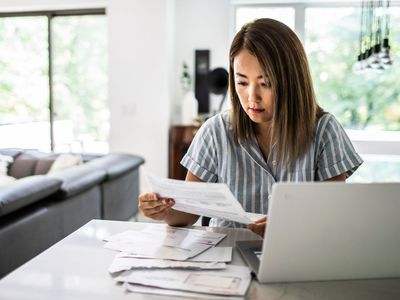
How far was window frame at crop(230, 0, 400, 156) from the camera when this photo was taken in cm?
432

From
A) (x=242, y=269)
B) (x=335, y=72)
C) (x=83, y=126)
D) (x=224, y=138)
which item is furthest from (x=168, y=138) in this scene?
(x=242, y=269)

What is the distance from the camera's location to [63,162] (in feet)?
9.46

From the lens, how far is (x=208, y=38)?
4.54 metres

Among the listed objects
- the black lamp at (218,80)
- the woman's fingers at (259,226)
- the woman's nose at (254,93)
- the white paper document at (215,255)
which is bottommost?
the white paper document at (215,255)

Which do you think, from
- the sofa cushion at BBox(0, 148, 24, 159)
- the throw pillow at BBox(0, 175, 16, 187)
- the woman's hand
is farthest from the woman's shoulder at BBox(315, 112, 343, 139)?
the sofa cushion at BBox(0, 148, 24, 159)

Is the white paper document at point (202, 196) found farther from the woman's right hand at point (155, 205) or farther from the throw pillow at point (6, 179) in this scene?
the throw pillow at point (6, 179)

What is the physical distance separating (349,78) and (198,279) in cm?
416

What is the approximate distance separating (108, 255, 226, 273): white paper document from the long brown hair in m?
0.48

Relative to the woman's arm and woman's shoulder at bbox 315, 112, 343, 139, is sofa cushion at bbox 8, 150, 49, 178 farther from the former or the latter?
woman's shoulder at bbox 315, 112, 343, 139

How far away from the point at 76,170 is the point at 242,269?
1.90 meters

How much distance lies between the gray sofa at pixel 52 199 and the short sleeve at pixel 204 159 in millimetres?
913

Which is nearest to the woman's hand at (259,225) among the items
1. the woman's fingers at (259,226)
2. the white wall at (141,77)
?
the woman's fingers at (259,226)

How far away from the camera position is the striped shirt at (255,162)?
1229 millimetres

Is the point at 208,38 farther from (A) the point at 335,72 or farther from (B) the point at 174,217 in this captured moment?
(B) the point at 174,217
